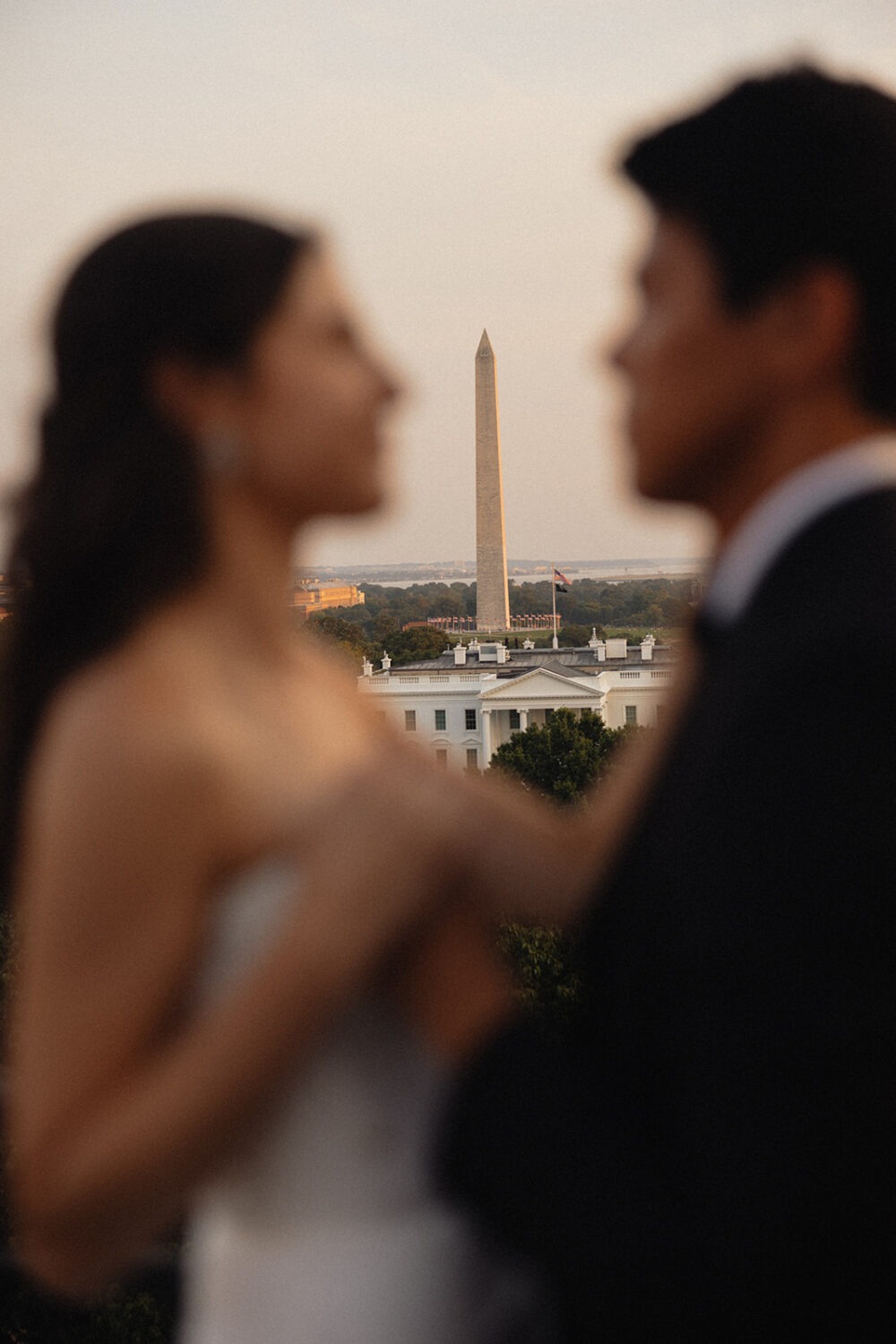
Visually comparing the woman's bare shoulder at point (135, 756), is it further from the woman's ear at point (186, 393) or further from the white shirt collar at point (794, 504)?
the white shirt collar at point (794, 504)

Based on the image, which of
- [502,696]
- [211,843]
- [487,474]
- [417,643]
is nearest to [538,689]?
[502,696]

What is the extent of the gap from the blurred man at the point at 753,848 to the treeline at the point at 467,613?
33975mm

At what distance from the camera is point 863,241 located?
1042 mm

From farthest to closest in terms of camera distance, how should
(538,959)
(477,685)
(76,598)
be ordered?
(477,685) → (538,959) → (76,598)

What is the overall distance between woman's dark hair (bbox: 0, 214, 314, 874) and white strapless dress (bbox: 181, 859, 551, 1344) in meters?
0.45

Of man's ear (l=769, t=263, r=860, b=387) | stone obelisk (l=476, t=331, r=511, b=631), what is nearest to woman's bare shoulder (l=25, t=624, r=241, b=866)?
man's ear (l=769, t=263, r=860, b=387)

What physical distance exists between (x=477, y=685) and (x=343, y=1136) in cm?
3685

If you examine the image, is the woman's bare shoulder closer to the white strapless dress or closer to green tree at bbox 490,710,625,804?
the white strapless dress

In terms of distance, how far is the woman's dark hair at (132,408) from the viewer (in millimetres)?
1222

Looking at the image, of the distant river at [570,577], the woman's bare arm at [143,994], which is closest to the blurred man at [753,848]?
the woman's bare arm at [143,994]

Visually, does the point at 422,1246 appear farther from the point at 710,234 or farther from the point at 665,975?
the point at 710,234

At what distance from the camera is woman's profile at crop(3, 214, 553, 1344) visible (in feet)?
3.52

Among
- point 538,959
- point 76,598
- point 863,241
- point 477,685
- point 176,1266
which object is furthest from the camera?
point 477,685

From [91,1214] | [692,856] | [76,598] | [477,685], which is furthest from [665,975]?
[477,685]
